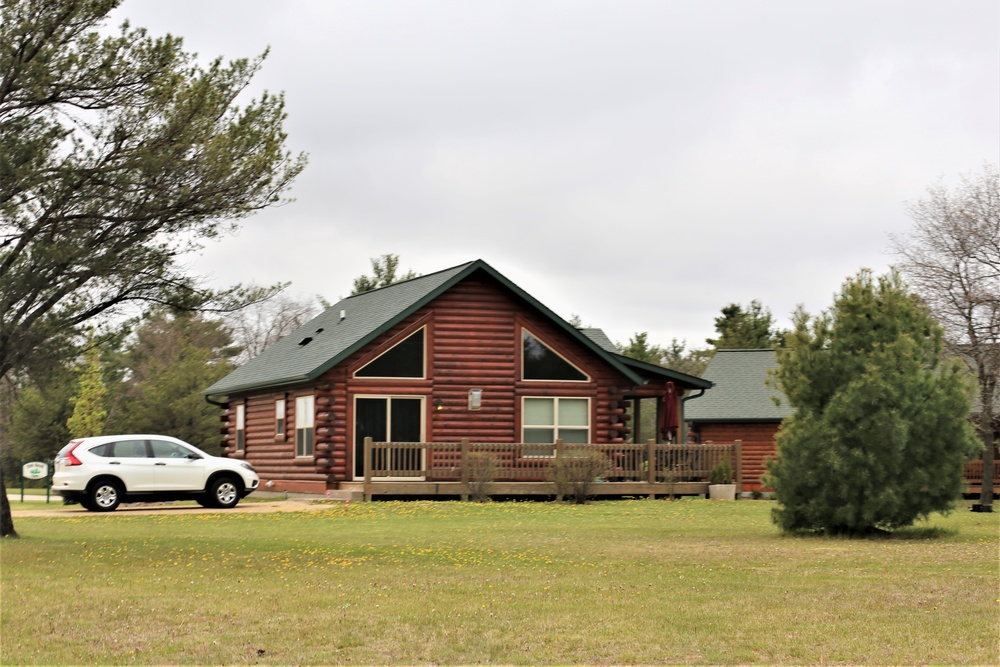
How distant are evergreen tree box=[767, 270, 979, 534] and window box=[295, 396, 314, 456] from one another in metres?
15.8

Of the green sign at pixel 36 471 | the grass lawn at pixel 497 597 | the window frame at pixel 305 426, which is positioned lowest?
the grass lawn at pixel 497 597

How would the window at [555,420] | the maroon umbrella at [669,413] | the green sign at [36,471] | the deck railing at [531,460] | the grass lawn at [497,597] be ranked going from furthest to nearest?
the maroon umbrella at [669,413] → the window at [555,420] → the green sign at [36,471] → the deck railing at [531,460] → the grass lawn at [497,597]

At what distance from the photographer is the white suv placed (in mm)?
26750

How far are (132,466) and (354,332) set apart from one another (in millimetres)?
7575

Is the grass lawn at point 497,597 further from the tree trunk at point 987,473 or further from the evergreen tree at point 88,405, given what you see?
the evergreen tree at point 88,405

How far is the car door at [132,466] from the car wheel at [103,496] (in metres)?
0.23

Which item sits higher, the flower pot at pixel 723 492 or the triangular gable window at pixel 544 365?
the triangular gable window at pixel 544 365

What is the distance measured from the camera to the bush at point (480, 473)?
2961cm

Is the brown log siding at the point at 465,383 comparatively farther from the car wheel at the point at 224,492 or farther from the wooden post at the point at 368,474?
the car wheel at the point at 224,492

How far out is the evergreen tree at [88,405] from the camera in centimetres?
4806

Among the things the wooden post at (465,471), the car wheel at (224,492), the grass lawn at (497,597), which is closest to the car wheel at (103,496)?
the car wheel at (224,492)

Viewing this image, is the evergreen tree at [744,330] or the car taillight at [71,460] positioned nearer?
the car taillight at [71,460]

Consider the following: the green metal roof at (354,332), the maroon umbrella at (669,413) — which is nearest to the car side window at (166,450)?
the green metal roof at (354,332)

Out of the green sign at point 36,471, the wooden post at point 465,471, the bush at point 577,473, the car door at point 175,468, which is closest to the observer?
the car door at point 175,468
